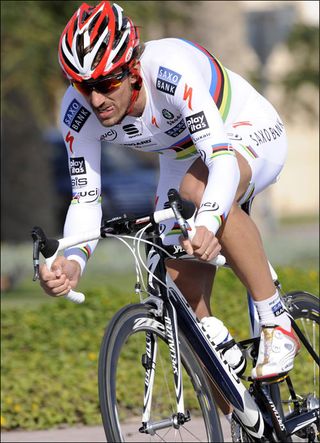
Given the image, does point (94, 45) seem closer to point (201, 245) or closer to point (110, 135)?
point (110, 135)

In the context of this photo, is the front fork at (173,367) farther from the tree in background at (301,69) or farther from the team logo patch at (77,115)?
the tree in background at (301,69)

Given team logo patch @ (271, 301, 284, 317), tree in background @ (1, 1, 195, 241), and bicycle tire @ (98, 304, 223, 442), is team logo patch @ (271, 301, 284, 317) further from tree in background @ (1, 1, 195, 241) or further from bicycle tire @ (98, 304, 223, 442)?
tree in background @ (1, 1, 195, 241)

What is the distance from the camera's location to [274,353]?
5008 mm

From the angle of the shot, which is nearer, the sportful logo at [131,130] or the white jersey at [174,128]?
the white jersey at [174,128]

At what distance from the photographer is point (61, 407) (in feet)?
23.9

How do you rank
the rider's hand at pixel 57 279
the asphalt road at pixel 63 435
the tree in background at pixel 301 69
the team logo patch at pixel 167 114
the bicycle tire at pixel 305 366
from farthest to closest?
the tree in background at pixel 301 69 < the asphalt road at pixel 63 435 < the bicycle tire at pixel 305 366 < the team logo patch at pixel 167 114 < the rider's hand at pixel 57 279

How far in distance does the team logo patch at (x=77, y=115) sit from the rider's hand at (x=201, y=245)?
829 millimetres

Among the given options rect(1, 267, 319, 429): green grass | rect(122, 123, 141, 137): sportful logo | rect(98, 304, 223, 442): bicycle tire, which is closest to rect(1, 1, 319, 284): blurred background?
rect(1, 267, 319, 429): green grass

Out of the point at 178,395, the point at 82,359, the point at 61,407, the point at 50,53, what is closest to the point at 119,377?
the point at 61,407

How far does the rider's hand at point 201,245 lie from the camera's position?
4.41 m

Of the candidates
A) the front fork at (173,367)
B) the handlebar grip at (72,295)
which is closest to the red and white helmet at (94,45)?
the handlebar grip at (72,295)

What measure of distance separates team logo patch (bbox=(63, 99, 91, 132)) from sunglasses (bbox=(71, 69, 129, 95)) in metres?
0.24

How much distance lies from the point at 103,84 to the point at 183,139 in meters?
0.49

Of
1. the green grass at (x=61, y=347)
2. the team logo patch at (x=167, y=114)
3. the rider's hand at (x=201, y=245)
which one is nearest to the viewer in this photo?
the rider's hand at (x=201, y=245)
